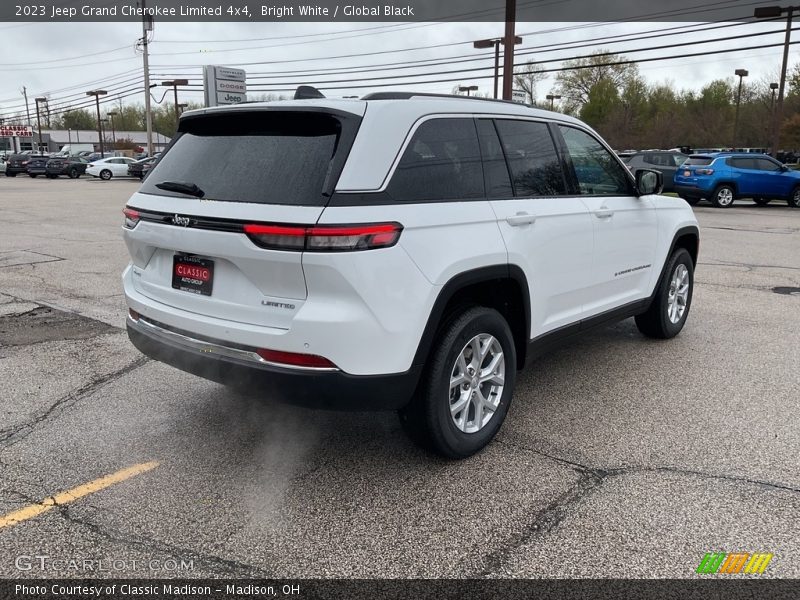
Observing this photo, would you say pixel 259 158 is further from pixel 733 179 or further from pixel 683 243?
pixel 733 179

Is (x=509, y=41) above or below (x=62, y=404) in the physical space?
above

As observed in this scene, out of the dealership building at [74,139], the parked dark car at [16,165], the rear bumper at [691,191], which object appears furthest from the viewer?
the dealership building at [74,139]

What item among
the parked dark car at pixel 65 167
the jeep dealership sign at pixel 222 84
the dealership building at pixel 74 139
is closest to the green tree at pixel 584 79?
the parked dark car at pixel 65 167

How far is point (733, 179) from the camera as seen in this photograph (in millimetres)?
19953

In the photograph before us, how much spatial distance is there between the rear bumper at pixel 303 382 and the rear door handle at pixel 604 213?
1975 millimetres

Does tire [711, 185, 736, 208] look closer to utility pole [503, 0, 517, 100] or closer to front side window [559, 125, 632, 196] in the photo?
utility pole [503, 0, 517, 100]

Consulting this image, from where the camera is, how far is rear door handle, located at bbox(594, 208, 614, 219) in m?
4.42

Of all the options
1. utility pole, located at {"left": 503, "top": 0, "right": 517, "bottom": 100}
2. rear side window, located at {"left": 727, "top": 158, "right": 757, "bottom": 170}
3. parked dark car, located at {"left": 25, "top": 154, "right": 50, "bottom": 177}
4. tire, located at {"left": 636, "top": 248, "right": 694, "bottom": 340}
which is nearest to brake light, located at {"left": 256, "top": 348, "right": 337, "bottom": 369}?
tire, located at {"left": 636, "top": 248, "right": 694, "bottom": 340}

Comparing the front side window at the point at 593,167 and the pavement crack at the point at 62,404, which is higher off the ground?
the front side window at the point at 593,167

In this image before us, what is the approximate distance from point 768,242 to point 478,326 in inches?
433

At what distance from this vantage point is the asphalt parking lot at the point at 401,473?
272 centimetres

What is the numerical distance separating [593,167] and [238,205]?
105 inches

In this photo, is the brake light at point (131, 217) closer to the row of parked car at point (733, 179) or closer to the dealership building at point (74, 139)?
the row of parked car at point (733, 179)

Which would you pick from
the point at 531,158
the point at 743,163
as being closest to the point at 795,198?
the point at 743,163
